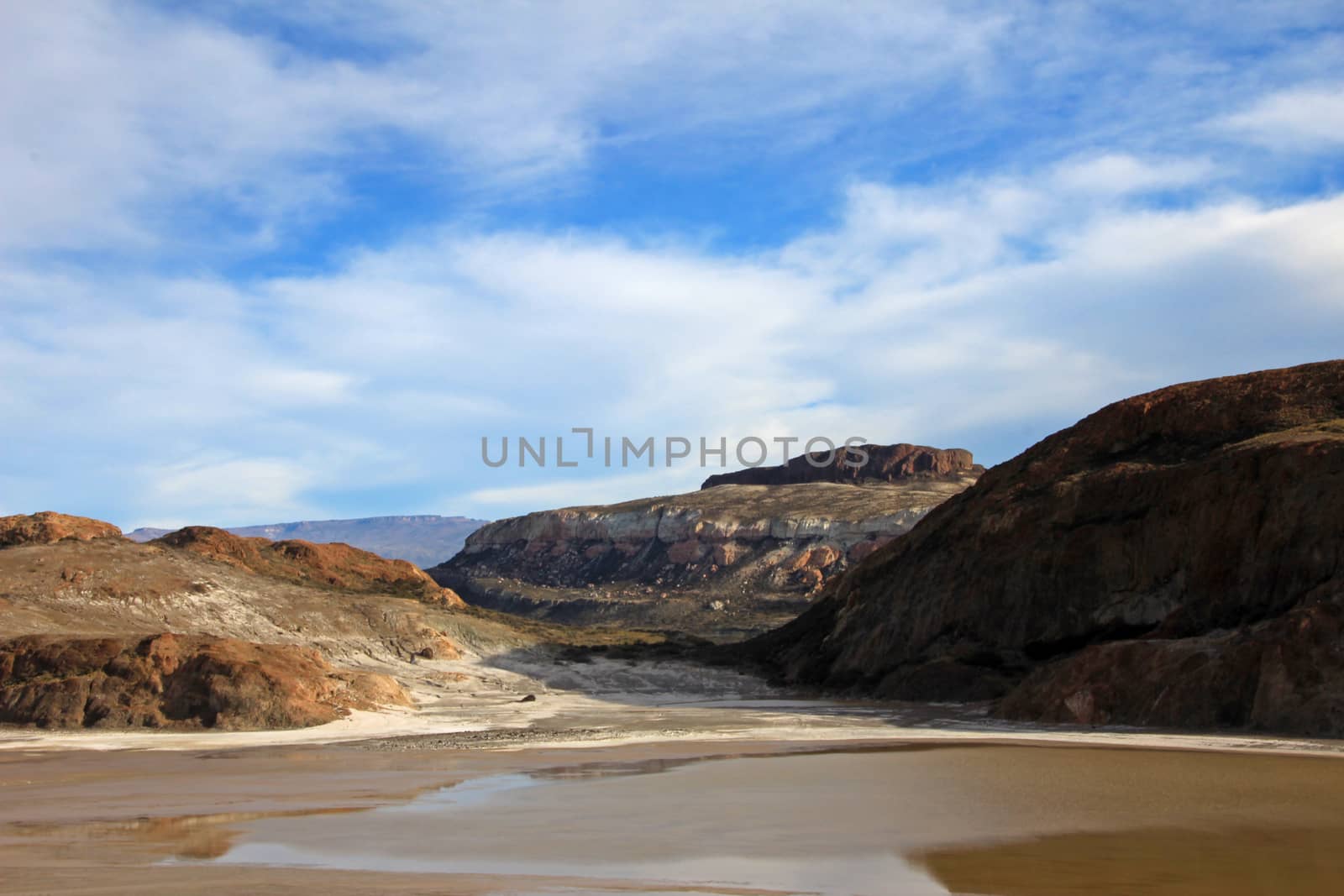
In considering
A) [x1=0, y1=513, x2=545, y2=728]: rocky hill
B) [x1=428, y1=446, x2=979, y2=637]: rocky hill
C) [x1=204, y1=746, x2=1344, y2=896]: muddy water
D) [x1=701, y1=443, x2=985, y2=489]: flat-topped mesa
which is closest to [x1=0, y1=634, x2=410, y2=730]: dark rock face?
[x1=0, y1=513, x2=545, y2=728]: rocky hill

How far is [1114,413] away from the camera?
3688cm

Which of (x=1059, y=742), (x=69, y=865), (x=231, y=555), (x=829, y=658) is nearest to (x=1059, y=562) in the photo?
(x=829, y=658)

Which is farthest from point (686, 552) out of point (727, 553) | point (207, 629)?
point (207, 629)

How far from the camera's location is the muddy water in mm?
8430

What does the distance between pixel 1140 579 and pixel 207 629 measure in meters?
31.6

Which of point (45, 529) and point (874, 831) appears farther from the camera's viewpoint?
point (45, 529)

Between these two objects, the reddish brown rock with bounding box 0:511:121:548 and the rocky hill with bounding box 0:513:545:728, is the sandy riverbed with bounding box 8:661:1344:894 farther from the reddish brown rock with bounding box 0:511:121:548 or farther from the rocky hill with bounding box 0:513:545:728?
the reddish brown rock with bounding box 0:511:121:548

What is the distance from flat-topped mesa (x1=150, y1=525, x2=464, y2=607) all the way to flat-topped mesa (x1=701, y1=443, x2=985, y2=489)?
235 feet

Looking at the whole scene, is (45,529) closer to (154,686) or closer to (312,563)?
(312,563)

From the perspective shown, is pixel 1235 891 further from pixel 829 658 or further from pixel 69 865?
pixel 829 658

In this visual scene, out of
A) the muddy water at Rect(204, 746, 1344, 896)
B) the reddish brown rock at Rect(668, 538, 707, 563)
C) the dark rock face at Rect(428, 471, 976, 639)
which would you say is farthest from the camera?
the reddish brown rock at Rect(668, 538, 707, 563)

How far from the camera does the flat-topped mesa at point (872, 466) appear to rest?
12538 centimetres

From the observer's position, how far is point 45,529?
51.6 m

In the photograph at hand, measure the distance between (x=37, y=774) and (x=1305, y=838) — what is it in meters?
16.9
